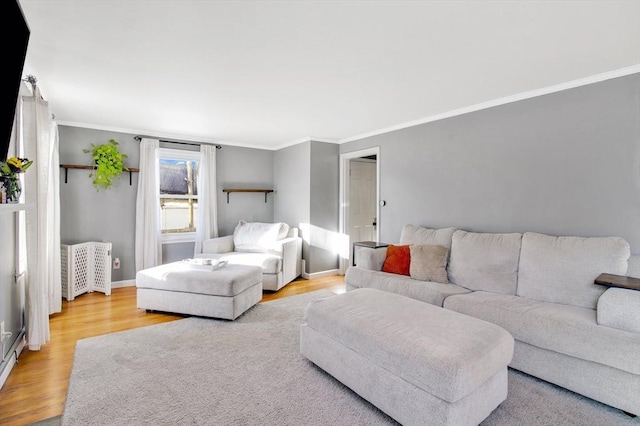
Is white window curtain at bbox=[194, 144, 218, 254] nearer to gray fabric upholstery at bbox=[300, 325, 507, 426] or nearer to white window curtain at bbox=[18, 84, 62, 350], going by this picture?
white window curtain at bbox=[18, 84, 62, 350]

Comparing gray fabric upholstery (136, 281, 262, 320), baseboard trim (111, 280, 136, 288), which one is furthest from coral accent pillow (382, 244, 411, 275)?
baseboard trim (111, 280, 136, 288)

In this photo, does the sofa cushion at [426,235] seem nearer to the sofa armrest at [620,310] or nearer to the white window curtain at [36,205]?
the sofa armrest at [620,310]

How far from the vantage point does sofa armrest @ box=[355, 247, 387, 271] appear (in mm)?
3666

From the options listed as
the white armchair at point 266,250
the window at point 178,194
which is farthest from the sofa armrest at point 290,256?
the window at point 178,194

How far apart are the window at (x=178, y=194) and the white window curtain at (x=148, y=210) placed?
19 cm

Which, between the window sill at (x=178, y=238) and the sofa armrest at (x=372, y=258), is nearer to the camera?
the sofa armrest at (x=372, y=258)

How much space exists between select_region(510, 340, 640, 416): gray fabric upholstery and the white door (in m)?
3.38

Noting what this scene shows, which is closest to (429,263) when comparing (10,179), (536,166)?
(536,166)

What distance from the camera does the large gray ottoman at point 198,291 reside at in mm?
3186

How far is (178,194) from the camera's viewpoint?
508 centimetres

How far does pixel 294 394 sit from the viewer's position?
6.57 feet

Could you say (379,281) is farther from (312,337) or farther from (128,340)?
(128,340)

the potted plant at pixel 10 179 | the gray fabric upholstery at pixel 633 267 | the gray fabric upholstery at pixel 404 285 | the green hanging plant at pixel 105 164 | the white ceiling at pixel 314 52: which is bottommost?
the gray fabric upholstery at pixel 404 285

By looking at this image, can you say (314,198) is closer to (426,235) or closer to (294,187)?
(294,187)
